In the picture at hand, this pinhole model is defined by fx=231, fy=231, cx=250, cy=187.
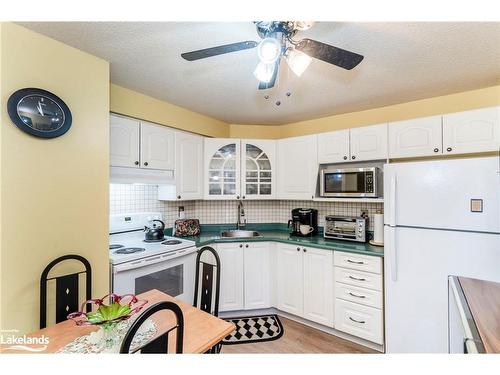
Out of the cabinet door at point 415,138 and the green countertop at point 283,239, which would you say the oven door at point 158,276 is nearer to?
the green countertop at point 283,239

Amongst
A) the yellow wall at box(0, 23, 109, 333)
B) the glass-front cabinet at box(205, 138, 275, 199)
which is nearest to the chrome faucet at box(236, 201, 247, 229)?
the glass-front cabinet at box(205, 138, 275, 199)

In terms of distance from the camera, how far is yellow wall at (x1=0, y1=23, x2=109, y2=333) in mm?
1203

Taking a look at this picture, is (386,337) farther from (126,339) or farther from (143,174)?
(143,174)

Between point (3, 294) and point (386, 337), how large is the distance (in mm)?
2515

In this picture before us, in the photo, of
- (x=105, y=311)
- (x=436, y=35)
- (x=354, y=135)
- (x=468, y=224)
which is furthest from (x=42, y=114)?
(x=468, y=224)

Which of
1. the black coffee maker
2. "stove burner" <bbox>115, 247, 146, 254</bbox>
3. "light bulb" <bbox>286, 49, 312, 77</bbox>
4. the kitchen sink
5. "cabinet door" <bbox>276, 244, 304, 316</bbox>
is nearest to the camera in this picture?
"light bulb" <bbox>286, 49, 312, 77</bbox>

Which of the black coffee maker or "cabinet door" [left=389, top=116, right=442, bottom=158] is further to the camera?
the black coffee maker

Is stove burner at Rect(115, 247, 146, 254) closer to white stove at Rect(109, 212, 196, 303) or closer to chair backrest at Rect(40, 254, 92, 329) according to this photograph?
white stove at Rect(109, 212, 196, 303)

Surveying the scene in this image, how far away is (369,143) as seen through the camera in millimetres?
2223

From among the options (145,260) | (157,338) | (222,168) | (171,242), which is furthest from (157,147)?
(157,338)

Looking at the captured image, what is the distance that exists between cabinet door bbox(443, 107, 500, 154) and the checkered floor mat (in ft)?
7.17

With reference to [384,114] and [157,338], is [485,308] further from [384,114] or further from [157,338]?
[384,114]
